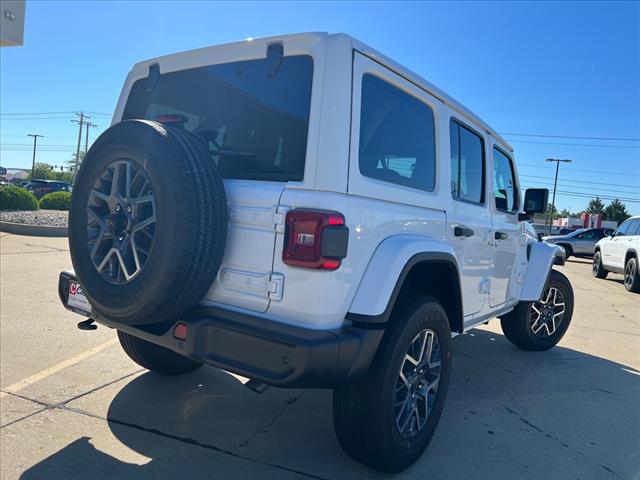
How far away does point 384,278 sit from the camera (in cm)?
229

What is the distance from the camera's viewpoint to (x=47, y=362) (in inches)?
153

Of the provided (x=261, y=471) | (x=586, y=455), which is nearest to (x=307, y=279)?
(x=261, y=471)

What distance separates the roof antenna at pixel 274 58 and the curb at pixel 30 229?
38.4ft

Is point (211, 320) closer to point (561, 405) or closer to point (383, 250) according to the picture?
point (383, 250)

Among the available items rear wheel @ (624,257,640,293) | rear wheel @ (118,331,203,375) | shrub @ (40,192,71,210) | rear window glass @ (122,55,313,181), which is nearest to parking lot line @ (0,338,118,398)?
rear wheel @ (118,331,203,375)

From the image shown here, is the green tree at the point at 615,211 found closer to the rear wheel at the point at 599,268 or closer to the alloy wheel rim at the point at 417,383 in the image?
the rear wheel at the point at 599,268

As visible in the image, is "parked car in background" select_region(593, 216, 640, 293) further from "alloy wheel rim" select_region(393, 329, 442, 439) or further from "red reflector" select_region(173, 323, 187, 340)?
"red reflector" select_region(173, 323, 187, 340)

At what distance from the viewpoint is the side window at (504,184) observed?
13.4 ft

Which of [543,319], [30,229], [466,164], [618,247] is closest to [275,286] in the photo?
[466,164]

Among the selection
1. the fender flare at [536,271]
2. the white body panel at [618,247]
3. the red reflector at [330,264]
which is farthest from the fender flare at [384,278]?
the white body panel at [618,247]

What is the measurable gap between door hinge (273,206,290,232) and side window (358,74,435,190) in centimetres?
44

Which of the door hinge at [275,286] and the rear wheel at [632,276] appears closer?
the door hinge at [275,286]

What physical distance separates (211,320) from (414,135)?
155cm

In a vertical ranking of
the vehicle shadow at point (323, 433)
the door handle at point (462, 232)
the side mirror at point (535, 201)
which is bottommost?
the vehicle shadow at point (323, 433)
